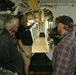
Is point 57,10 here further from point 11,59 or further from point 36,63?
point 11,59

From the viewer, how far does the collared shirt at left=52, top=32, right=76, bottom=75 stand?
8.07ft

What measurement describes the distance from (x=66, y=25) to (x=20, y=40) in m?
1.36

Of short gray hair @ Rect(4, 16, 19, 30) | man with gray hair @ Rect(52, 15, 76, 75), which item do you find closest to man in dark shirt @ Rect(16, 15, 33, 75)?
short gray hair @ Rect(4, 16, 19, 30)

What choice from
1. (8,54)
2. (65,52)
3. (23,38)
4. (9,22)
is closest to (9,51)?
(8,54)

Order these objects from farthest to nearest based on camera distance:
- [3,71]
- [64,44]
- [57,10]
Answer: [57,10] < [64,44] < [3,71]

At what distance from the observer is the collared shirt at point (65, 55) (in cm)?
246

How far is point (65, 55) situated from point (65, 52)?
0.13 ft

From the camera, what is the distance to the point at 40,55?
5488 millimetres

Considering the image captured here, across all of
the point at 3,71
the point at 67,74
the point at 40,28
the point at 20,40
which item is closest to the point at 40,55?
the point at 20,40

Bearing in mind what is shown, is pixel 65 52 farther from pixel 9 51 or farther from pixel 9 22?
pixel 9 22

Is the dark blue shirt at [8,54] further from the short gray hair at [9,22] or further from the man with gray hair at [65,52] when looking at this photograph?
the man with gray hair at [65,52]

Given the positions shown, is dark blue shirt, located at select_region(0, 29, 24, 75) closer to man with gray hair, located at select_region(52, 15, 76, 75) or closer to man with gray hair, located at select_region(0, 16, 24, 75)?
man with gray hair, located at select_region(0, 16, 24, 75)

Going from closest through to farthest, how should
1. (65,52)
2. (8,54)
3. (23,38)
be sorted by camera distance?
(8,54)
(65,52)
(23,38)

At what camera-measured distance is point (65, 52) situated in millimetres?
2461
